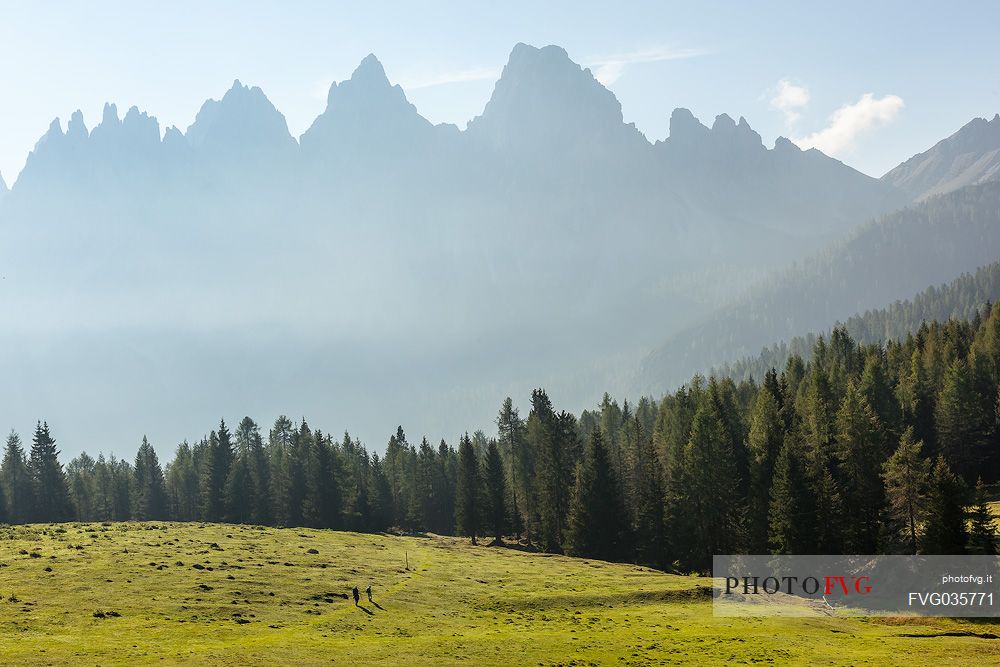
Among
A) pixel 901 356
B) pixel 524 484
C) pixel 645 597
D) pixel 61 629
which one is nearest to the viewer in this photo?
→ pixel 61 629

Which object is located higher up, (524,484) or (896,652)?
(524,484)

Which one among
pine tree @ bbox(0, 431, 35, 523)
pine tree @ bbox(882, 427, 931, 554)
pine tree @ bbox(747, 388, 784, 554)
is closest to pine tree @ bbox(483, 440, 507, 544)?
pine tree @ bbox(747, 388, 784, 554)

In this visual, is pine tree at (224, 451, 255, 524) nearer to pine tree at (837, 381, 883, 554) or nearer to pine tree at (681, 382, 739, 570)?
pine tree at (681, 382, 739, 570)

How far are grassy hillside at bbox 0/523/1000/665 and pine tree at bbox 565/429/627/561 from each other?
67.9 ft

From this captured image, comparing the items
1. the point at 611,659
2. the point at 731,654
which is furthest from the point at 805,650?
the point at 611,659

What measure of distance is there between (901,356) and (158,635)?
137m

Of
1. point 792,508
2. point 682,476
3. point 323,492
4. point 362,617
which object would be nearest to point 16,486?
point 323,492

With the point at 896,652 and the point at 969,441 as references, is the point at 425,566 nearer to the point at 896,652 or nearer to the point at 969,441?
the point at 896,652

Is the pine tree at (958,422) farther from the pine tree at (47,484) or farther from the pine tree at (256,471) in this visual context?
the pine tree at (47,484)

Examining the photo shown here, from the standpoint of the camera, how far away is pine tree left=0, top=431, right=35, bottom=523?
130 m

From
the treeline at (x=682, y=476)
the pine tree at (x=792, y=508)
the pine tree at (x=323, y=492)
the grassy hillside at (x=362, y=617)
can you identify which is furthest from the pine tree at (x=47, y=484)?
the pine tree at (x=792, y=508)

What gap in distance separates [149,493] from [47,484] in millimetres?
20638

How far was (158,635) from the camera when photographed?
152ft

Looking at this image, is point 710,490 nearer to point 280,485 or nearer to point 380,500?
point 380,500
